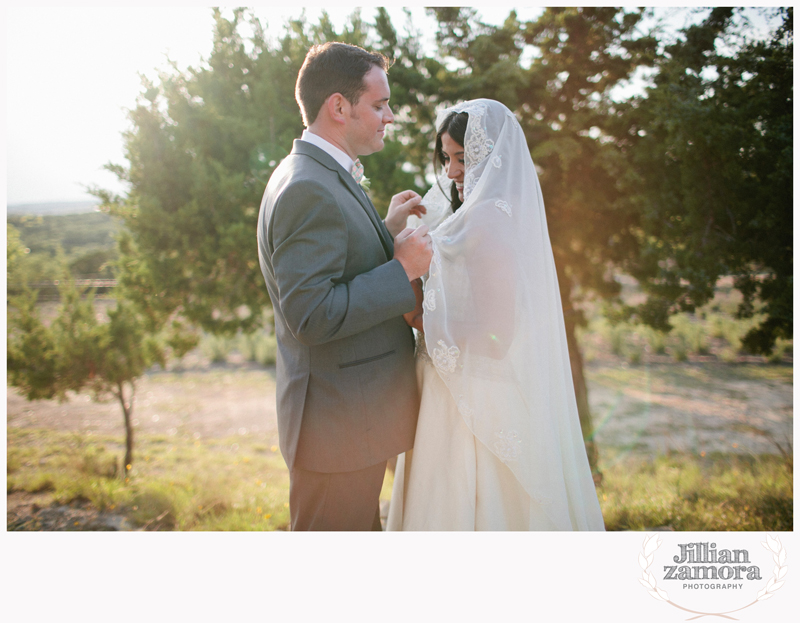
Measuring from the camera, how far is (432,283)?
1657mm

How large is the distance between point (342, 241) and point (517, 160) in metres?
0.77

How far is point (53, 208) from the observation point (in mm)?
3783

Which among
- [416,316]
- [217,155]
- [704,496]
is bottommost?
[704,496]

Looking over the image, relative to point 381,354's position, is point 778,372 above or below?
below

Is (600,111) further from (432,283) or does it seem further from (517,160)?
(432,283)

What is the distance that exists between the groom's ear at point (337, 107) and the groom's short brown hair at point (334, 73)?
2 cm

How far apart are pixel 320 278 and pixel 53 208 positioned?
3.63 metres

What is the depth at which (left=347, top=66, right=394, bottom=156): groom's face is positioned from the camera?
169 cm

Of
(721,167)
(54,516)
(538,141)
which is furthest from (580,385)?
(54,516)

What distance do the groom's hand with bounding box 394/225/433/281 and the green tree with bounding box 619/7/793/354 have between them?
255 centimetres

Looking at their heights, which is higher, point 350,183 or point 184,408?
point 350,183

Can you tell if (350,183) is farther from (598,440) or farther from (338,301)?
(598,440)
